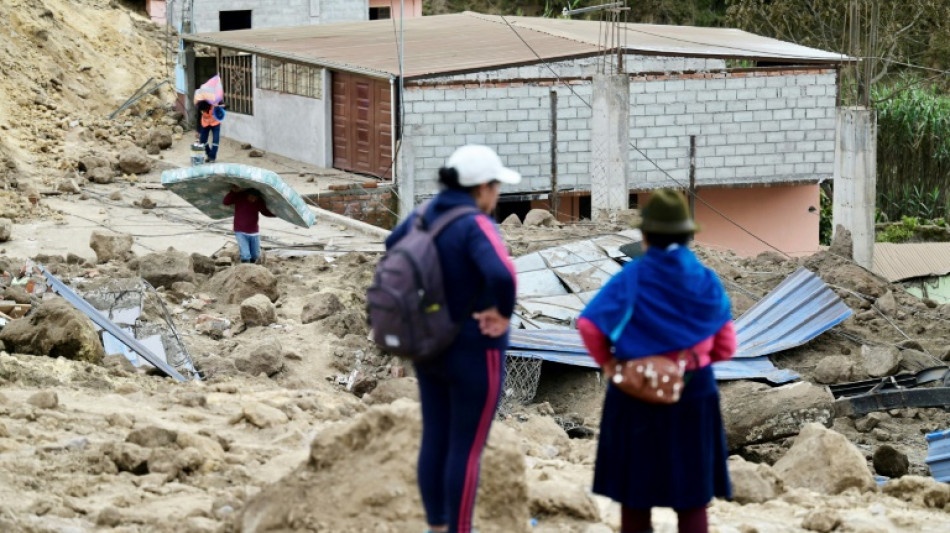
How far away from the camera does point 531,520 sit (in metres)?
5.80

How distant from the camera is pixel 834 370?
1302 centimetres

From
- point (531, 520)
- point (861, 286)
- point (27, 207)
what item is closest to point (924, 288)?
point (861, 286)

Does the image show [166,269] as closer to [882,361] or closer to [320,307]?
[320,307]

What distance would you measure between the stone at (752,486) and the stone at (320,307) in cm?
720

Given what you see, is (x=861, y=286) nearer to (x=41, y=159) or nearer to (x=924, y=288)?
(x=924, y=288)

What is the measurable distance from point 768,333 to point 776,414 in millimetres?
3211

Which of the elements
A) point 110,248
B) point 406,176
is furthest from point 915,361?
point 406,176

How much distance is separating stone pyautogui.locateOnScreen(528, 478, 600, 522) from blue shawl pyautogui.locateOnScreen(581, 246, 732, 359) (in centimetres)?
125

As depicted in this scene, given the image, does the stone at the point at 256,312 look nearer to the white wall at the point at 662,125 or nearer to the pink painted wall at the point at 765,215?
the white wall at the point at 662,125

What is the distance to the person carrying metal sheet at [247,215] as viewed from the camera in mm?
14625

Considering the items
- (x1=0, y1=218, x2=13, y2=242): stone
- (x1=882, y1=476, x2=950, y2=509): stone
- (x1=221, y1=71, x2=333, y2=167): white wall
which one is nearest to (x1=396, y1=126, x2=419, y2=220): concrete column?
(x1=221, y1=71, x2=333, y2=167): white wall

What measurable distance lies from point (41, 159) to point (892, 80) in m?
23.2

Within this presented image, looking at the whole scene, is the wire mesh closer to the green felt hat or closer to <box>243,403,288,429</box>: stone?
<box>243,403,288,429</box>: stone

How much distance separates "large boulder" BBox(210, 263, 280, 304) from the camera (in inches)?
554
